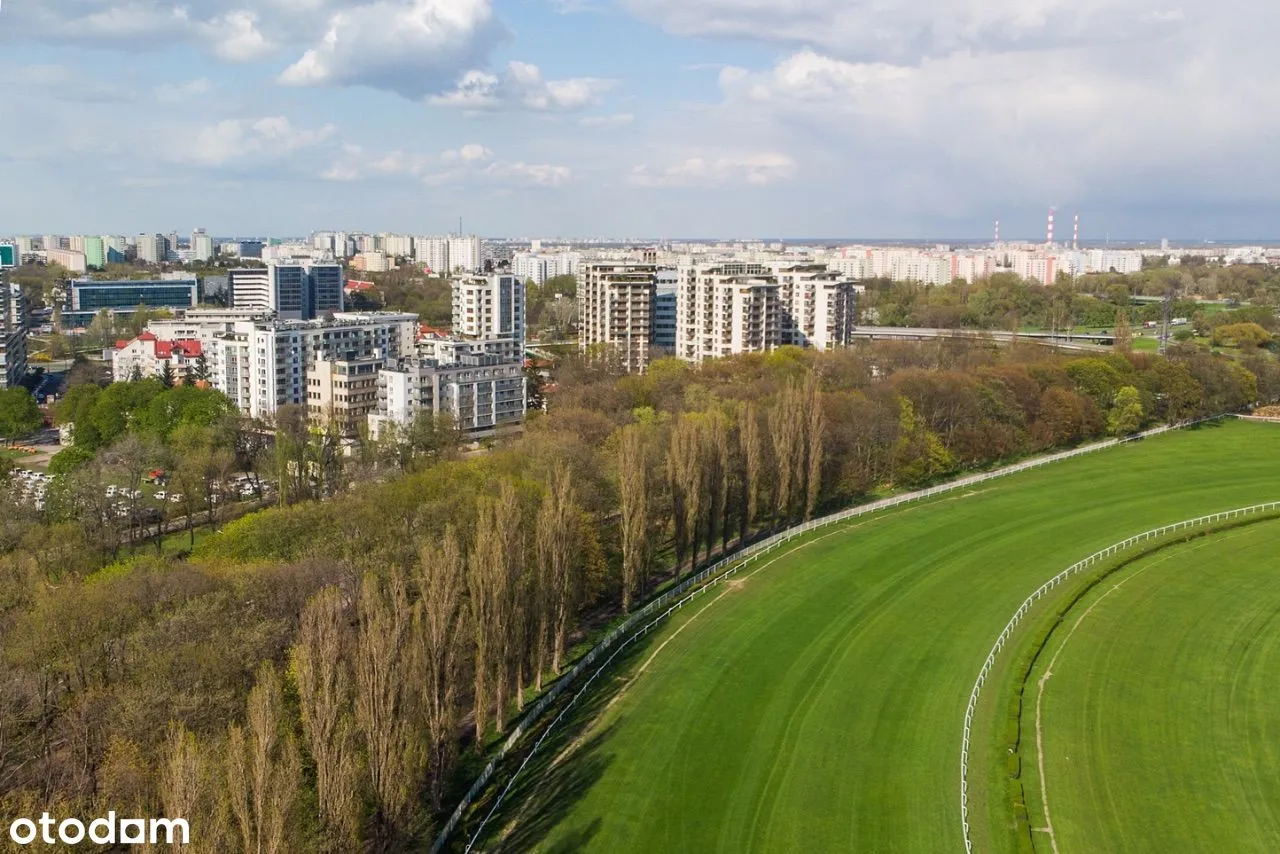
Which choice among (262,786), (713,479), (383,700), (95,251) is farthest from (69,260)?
(262,786)

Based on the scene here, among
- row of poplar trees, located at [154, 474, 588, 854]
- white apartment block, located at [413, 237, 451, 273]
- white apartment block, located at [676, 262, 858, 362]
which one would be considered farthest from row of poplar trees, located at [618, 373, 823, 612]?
white apartment block, located at [413, 237, 451, 273]

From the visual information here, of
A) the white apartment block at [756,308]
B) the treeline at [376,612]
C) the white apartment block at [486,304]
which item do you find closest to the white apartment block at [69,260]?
the white apartment block at [486,304]

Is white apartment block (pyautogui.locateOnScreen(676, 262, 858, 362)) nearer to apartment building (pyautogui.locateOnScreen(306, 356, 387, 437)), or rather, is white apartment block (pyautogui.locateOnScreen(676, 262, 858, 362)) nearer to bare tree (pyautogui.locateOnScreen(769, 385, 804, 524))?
apartment building (pyautogui.locateOnScreen(306, 356, 387, 437))

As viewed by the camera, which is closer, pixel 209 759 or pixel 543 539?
pixel 209 759

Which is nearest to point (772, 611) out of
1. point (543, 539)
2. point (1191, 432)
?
point (543, 539)

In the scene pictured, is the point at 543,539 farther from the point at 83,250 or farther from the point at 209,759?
the point at 83,250

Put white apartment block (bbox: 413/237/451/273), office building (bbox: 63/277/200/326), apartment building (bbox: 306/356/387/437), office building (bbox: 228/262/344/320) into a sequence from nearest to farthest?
apartment building (bbox: 306/356/387/437)
office building (bbox: 228/262/344/320)
office building (bbox: 63/277/200/326)
white apartment block (bbox: 413/237/451/273)

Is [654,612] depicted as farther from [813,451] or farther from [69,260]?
[69,260]
